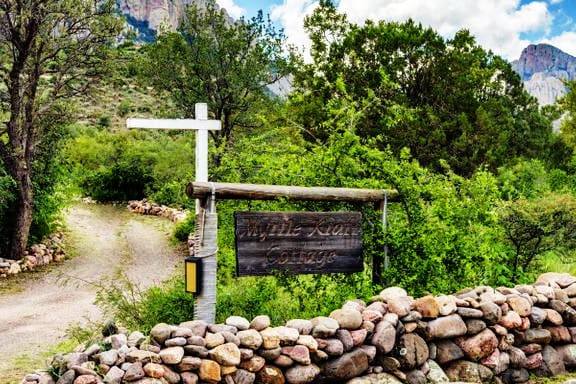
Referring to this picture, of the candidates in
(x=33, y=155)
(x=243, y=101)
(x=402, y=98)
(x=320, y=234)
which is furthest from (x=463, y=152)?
(x=320, y=234)

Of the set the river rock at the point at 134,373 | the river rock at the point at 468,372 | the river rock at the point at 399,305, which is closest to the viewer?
the river rock at the point at 134,373

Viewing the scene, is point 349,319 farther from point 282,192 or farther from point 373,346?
point 282,192

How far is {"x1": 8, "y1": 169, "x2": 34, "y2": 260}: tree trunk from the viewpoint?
1373 cm

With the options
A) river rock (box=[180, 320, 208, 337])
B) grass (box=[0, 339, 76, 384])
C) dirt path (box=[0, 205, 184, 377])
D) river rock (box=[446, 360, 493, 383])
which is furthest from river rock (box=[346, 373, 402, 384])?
dirt path (box=[0, 205, 184, 377])

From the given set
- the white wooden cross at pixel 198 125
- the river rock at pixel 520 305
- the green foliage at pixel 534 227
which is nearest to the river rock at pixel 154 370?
the white wooden cross at pixel 198 125

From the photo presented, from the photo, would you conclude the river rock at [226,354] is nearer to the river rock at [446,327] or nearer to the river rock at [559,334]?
the river rock at [446,327]

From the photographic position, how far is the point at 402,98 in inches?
830

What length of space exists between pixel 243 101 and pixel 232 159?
1293 centimetres

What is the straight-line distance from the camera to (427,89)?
22438 mm

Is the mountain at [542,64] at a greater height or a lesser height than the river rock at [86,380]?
greater

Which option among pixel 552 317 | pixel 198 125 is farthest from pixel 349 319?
pixel 198 125

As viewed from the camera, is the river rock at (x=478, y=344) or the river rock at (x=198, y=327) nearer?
the river rock at (x=198, y=327)

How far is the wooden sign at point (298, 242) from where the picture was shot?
20.0 ft

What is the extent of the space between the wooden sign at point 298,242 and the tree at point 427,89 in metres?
13.3
